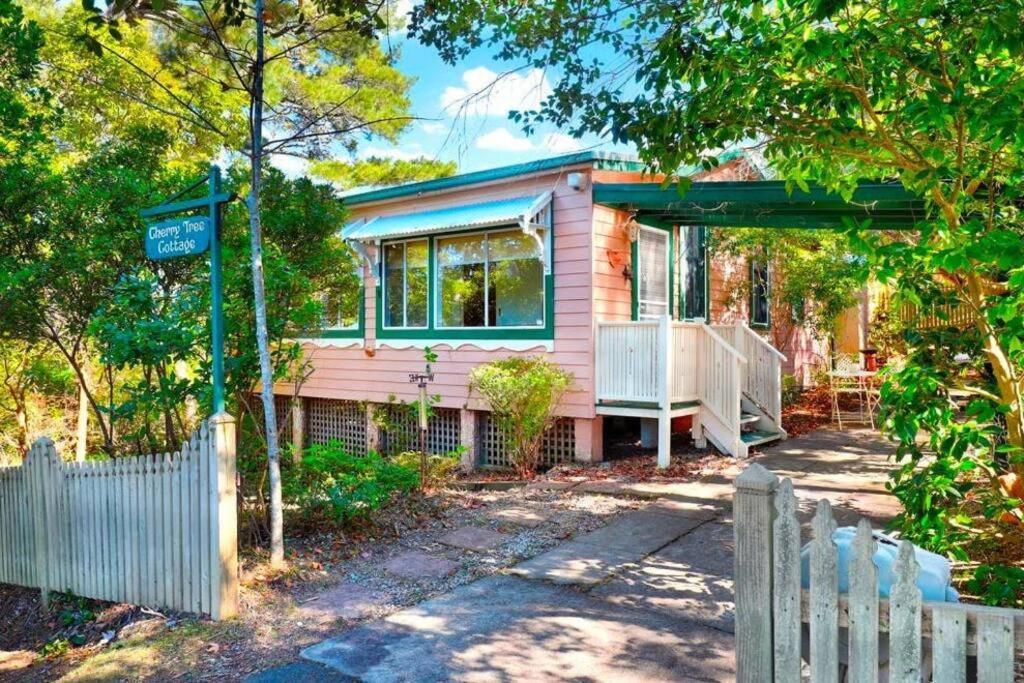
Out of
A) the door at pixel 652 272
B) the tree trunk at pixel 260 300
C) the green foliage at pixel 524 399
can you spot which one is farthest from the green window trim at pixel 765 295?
the tree trunk at pixel 260 300

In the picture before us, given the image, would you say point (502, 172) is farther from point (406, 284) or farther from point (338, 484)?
point (338, 484)

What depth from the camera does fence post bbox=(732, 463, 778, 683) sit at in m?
2.34

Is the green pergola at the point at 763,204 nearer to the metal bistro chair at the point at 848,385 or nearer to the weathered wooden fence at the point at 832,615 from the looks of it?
the metal bistro chair at the point at 848,385

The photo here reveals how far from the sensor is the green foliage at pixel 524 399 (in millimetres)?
8859

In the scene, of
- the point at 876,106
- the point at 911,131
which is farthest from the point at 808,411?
the point at 911,131

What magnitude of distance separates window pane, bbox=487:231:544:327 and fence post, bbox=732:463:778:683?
747 centimetres

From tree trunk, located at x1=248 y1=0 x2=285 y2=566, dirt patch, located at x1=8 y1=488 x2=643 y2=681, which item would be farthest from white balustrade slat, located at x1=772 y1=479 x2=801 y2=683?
tree trunk, located at x1=248 y1=0 x2=285 y2=566

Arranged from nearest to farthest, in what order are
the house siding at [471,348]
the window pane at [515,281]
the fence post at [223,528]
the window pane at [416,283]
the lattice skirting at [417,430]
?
the fence post at [223,528] → the house siding at [471,348] → the window pane at [515,281] → the lattice skirting at [417,430] → the window pane at [416,283]

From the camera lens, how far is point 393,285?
11.9m

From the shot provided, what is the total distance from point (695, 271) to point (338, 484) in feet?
24.9

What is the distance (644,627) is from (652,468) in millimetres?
4625

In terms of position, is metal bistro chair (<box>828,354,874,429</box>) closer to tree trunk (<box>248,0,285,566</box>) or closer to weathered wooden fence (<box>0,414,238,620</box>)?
tree trunk (<box>248,0,285,566</box>)

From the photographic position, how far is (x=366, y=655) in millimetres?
3803

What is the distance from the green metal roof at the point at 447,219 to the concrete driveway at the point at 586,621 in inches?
181
